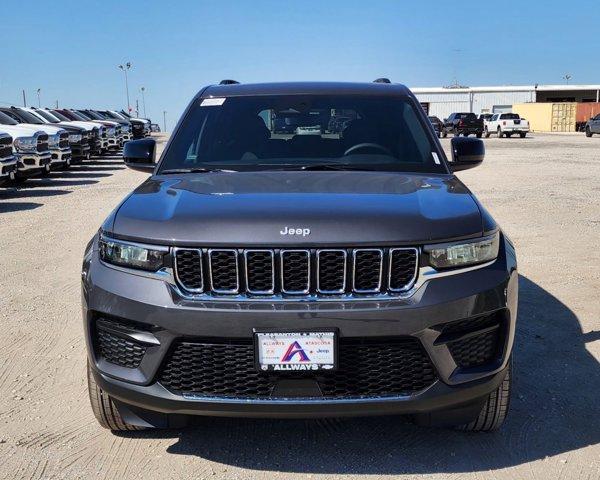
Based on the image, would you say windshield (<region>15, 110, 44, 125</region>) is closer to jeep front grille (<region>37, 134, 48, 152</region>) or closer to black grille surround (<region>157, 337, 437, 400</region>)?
jeep front grille (<region>37, 134, 48, 152</region>)

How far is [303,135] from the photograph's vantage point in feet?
14.0

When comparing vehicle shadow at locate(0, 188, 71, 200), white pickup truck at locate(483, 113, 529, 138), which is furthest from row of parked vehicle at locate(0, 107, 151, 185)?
white pickup truck at locate(483, 113, 529, 138)

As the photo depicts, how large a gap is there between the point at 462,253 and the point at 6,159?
476 inches

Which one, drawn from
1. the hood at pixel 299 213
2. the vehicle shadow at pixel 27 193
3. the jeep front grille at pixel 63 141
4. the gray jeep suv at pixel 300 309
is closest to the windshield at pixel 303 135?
the hood at pixel 299 213

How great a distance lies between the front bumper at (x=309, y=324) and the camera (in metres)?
2.72

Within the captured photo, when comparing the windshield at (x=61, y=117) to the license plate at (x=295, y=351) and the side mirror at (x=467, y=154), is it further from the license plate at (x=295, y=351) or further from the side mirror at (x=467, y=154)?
the license plate at (x=295, y=351)

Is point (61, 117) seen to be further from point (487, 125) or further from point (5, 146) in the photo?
point (487, 125)

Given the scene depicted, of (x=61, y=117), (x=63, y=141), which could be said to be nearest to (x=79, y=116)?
(x=61, y=117)

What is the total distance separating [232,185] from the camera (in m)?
3.45

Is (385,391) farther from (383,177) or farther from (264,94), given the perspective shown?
(264,94)

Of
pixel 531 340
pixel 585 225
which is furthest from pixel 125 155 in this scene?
pixel 585 225

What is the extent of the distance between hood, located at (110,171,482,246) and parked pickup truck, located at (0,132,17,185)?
1067 centimetres

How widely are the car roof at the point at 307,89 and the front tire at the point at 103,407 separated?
2187 millimetres

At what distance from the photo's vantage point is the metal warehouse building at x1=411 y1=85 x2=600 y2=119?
79938 millimetres
